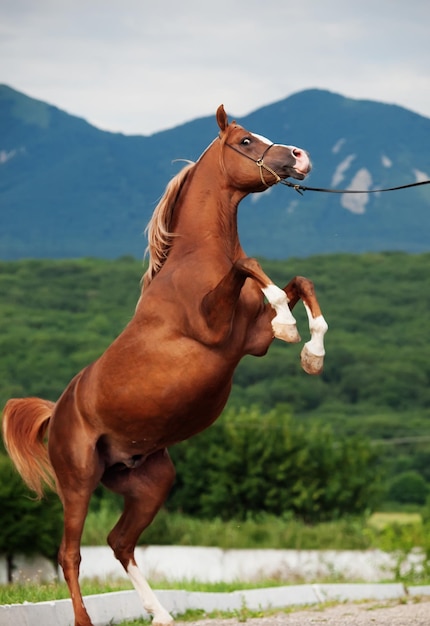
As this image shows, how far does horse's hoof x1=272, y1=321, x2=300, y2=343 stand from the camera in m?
7.57

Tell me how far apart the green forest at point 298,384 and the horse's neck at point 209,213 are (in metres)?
30.6

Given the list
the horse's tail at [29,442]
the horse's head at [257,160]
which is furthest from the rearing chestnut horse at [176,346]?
the horse's tail at [29,442]

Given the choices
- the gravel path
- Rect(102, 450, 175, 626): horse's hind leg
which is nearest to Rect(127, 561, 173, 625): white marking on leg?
Rect(102, 450, 175, 626): horse's hind leg

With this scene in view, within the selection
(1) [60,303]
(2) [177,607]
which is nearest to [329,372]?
(1) [60,303]

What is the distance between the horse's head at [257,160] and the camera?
8031mm

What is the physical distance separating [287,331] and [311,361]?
0.84 feet

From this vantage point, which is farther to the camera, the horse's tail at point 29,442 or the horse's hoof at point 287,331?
the horse's tail at point 29,442

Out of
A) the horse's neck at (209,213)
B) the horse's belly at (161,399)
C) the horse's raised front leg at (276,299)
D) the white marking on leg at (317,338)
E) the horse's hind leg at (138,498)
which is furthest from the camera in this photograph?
the horse's hind leg at (138,498)

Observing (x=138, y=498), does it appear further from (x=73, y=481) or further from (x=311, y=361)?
(x=311, y=361)

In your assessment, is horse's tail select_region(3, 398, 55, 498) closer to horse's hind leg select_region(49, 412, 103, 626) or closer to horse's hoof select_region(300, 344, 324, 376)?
horse's hind leg select_region(49, 412, 103, 626)

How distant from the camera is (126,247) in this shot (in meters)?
187

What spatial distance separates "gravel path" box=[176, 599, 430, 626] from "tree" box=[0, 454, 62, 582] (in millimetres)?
10743

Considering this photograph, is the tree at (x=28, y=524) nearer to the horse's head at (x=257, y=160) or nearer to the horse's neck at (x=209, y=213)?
the horse's neck at (x=209, y=213)

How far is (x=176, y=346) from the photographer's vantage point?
25.7 feet
